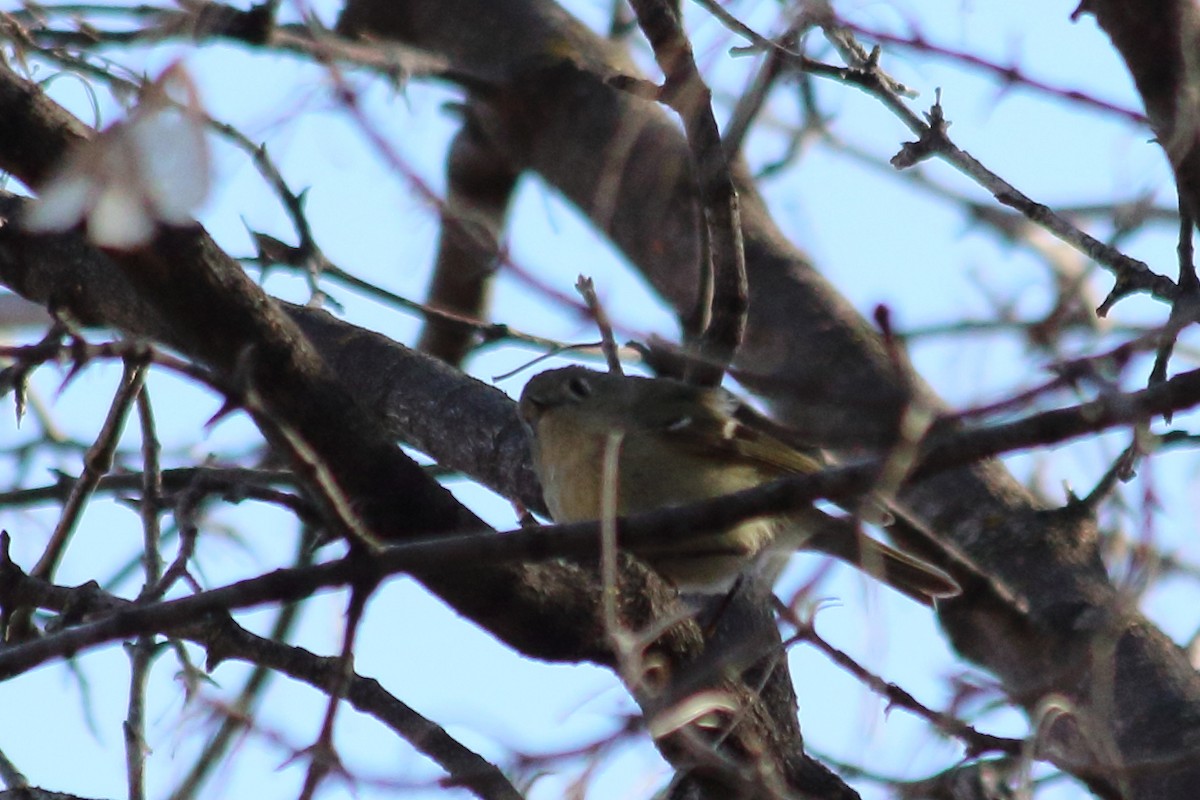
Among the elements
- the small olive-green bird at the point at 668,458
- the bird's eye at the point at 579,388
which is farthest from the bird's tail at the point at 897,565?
the bird's eye at the point at 579,388

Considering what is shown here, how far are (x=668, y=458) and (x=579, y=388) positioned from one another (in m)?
0.52

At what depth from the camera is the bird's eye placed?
4027 mm

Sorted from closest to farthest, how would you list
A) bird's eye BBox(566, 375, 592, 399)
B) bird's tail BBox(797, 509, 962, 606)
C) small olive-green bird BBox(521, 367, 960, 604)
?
bird's tail BBox(797, 509, 962, 606), small olive-green bird BBox(521, 367, 960, 604), bird's eye BBox(566, 375, 592, 399)

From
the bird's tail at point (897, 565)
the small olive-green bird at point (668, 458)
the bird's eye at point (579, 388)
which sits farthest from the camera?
the bird's eye at point (579, 388)

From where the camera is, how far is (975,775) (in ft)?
5.38

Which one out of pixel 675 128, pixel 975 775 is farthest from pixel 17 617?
pixel 675 128

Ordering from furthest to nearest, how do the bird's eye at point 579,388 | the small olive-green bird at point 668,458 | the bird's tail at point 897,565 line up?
the bird's eye at point 579,388
the small olive-green bird at point 668,458
the bird's tail at point 897,565

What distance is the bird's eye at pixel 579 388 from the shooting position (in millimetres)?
4027

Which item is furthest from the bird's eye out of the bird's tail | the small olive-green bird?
the bird's tail

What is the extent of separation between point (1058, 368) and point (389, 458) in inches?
39.1

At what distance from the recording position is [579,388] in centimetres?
406

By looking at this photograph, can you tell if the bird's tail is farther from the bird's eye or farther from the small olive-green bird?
the bird's eye

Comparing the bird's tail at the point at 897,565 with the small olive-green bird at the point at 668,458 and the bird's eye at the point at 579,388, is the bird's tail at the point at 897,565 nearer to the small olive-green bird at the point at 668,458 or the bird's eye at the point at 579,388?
the small olive-green bird at the point at 668,458

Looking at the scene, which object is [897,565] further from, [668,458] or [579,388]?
[579,388]
